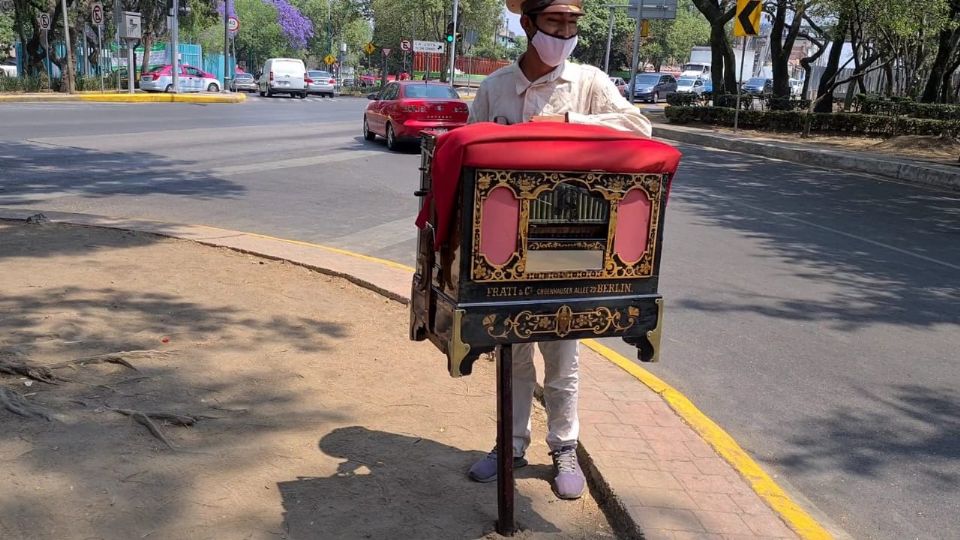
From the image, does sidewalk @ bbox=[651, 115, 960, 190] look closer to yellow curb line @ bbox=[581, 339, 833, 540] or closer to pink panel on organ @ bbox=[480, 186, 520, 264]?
yellow curb line @ bbox=[581, 339, 833, 540]

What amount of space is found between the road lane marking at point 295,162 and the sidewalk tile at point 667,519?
31.8 feet

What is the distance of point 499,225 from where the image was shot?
2.34 metres

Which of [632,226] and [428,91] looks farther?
[428,91]

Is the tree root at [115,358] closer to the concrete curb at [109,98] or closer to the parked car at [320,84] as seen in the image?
the concrete curb at [109,98]

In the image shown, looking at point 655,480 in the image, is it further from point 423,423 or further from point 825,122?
point 825,122

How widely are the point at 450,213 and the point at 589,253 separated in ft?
1.47

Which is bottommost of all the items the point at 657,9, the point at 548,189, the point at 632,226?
the point at 632,226

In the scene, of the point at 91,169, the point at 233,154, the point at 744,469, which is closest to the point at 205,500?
the point at 744,469

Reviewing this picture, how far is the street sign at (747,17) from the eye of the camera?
1945 cm

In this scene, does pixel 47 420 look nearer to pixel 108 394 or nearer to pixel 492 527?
pixel 108 394

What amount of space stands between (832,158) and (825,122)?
6.97 m

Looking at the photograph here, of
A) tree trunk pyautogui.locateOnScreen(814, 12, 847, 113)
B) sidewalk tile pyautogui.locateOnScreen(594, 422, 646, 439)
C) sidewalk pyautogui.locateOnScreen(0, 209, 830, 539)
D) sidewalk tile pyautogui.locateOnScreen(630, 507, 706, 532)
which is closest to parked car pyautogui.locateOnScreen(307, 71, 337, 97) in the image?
tree trunk pyautogui.locateOnScreen(814, 12, 847, 113)

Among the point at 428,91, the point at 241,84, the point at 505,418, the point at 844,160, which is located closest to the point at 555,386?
the point at 505,418

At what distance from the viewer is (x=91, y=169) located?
1120cm
